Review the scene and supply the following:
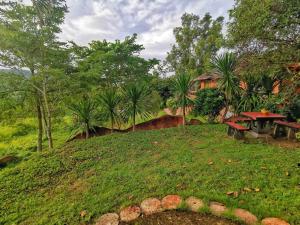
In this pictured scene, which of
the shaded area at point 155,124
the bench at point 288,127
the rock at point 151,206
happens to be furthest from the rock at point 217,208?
Result: the shaded area at point 155,124

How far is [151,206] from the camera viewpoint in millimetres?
2479

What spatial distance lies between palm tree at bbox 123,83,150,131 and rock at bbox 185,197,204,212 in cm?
433

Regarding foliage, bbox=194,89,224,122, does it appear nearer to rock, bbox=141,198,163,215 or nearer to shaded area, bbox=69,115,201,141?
shaded area, bbox=69,115,201,141

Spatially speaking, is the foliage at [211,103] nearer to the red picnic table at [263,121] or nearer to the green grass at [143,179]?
the red picnic table at [263,121]

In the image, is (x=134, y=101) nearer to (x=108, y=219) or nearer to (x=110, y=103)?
(x=110, y=103)

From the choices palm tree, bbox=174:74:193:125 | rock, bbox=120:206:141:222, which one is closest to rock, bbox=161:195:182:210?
rock, bbox=120:206:141:222

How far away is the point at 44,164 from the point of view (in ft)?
13.6

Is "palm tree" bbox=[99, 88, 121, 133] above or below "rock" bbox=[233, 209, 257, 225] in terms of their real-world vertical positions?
above

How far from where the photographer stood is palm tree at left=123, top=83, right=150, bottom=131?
6.40 m

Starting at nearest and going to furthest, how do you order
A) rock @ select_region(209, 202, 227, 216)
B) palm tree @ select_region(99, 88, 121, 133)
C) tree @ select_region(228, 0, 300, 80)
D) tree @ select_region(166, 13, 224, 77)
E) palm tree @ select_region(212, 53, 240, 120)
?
rock @ select_region(209, 202, 227, 216)
tree @ select_region(228, 0, 300, 80)
palm tree @ select_region(99, 88, 121, 133)
palm tree @ select_region(212, 53, 240, 120)
tree @ select_region(166, 13, 224, 77)

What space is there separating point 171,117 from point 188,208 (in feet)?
18.4

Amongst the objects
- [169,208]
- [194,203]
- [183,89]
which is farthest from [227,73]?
[169,208]

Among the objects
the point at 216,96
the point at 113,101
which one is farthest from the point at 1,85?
the point at 216,96

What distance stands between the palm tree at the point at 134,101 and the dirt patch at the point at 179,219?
447cm
